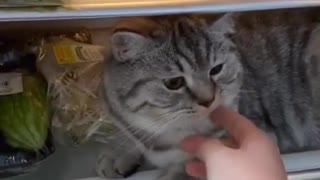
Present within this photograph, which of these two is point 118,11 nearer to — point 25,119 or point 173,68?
point 173,68

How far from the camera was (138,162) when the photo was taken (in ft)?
3.33

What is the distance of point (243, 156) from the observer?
74 cm

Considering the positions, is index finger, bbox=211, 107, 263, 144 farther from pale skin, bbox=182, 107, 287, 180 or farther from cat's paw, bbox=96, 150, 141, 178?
cat's paw, bbox=96, 150, 141, 178

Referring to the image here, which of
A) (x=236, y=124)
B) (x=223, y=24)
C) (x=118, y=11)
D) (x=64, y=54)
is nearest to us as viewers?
(x=118, y=11)

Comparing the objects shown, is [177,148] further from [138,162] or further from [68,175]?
[68,175]

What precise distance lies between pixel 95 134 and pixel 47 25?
23cm

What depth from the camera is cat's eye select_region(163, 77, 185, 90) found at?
0.92m

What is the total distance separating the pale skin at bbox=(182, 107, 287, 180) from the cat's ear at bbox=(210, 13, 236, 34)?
174mm

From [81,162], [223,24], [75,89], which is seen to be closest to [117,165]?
[81,162]

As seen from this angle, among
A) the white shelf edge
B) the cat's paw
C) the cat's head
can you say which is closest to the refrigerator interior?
the cat's paw

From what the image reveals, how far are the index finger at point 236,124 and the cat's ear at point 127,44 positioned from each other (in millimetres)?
147

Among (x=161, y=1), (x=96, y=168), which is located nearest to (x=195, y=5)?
(x=161, y=1)

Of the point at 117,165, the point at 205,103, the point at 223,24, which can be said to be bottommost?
the point at 117,165

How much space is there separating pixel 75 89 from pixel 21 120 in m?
0.13
